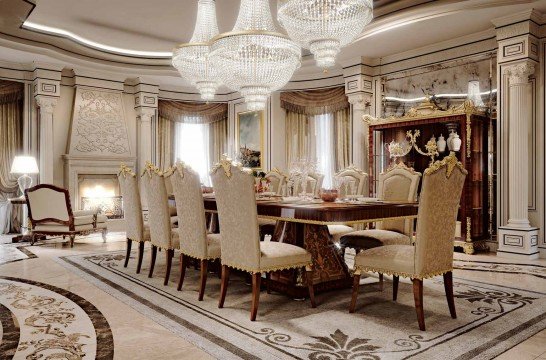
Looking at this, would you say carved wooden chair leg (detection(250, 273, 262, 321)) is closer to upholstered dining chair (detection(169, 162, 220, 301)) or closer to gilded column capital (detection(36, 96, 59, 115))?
upholstered dining chair (detection(169, 162, 220, 301))

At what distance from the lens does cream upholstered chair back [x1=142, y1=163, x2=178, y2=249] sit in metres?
3.03

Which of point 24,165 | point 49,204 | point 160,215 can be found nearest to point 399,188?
point 160,215

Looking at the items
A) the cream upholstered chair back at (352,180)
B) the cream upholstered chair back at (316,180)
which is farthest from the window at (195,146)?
the cream upholstered chair back at (352,180)

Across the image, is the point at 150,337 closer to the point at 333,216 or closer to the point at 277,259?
A: the point at 277,259

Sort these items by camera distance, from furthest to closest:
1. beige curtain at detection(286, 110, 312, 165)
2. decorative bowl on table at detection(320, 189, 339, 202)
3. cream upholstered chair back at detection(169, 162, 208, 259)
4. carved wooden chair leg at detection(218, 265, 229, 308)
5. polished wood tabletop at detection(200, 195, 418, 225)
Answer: beige curtain at detection(286, 110, 312, 165), decorative bowl on table at detection(320, 189, 339, 202), cream upholstered chair back at detection(169, 162, 208, 259), carved wooden chair leg at detection(218, 265, 229, 308), polished wood tabletop at detection(200, 195, 418, 225)

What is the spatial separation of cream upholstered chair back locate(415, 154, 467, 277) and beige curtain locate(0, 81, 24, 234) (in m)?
5.60

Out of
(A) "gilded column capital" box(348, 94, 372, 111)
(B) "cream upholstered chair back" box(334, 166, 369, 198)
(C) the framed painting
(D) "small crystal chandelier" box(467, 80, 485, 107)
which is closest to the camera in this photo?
(B) "cream upholstered chair back" box(334, 166, 369, 198)

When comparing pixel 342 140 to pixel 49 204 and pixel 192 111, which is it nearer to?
pixel 192 111

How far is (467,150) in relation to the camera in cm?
438

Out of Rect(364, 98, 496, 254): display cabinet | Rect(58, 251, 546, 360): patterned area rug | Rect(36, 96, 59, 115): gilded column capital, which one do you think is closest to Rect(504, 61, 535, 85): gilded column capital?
Rect(364, 98, 496, 254): display cabinet

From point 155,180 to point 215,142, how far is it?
15.3ft

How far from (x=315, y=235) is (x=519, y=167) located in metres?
2.49

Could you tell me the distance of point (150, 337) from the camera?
2.06 m

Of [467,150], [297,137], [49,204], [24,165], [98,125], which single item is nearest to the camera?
[467,150]
